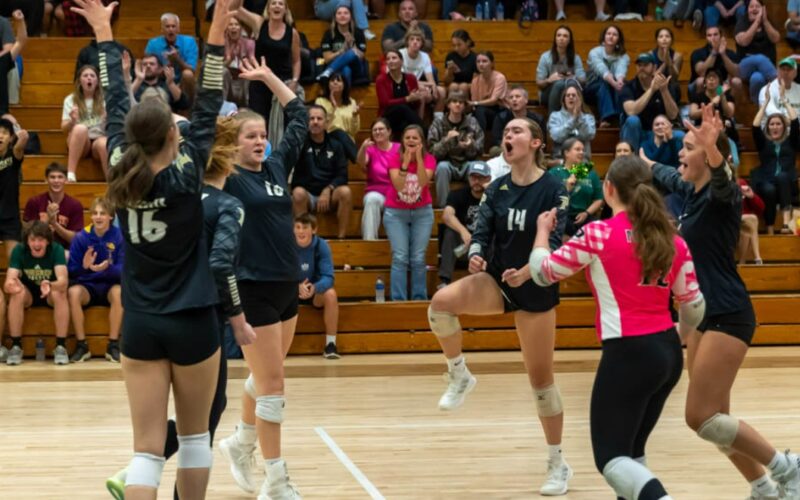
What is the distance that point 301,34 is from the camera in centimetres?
1462

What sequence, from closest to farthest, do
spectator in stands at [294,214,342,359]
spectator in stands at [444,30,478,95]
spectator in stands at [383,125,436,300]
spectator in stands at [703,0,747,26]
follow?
spectator in stands at [294,214,342,359], spectator in stands at [383,125,436,300], spectator in stands at [444,30,478,95], spectator in stands at [703,0,747,26]

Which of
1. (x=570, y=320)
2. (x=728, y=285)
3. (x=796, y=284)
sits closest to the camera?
(x=728, y=285)

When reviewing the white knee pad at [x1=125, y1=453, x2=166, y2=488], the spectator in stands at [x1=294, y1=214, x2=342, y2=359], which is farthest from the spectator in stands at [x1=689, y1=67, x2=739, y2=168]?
the white knee pad at [x1=125, y1=453, x2=166, y2=488]

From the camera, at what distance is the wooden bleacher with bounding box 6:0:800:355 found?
464 inches

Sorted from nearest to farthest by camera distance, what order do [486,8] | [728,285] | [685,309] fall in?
[685,309], [728,285], [486,8]

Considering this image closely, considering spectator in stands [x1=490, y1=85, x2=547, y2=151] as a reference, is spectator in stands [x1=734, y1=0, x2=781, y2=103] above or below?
above

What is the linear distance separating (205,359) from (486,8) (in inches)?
494

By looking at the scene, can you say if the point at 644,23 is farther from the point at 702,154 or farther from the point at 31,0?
the point at 702,154

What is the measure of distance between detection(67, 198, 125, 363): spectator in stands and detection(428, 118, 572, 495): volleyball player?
5.40 meters

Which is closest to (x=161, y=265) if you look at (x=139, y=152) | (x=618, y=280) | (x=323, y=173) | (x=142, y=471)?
(x=139, y=152)

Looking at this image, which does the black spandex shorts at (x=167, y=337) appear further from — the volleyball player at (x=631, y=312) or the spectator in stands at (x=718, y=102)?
the spectator in stands at (x=718, y=102)

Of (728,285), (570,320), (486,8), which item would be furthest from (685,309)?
(486,8)

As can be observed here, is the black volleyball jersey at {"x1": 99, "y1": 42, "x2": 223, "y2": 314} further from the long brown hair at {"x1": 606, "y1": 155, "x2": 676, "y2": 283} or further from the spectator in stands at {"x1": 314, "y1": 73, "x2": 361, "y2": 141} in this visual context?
the spectator in stands at {"x1": 314, "y1": 73, "x2": 361, "y2": 141}

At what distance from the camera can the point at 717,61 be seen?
49.6 feet
